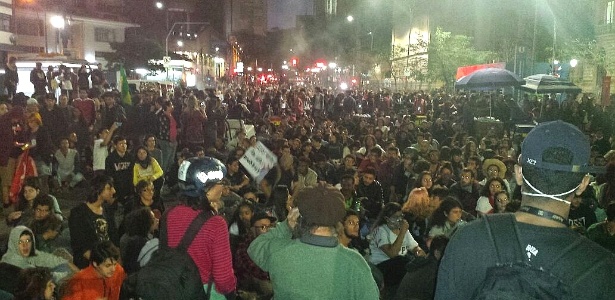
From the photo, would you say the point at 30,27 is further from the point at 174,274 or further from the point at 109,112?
the point at 174,274

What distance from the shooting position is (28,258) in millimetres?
6109

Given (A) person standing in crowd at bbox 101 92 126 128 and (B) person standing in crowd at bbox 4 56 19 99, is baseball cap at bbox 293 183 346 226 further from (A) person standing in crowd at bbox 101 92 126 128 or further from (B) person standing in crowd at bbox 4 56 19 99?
(B) person standing in crowd at bbox 4 56 19 99

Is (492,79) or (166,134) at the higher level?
(492,79)

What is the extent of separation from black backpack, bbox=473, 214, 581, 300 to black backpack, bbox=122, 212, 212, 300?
1.95 m

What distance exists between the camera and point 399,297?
566cm

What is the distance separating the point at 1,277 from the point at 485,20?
5187 centimetres

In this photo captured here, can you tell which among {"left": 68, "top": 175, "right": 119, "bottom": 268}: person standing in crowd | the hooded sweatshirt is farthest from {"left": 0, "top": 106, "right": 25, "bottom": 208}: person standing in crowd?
the hooded sweatshirt

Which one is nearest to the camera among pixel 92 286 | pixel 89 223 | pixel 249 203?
pixel 92 286

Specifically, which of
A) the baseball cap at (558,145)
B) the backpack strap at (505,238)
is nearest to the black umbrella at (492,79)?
the baseball cap at (558,145)

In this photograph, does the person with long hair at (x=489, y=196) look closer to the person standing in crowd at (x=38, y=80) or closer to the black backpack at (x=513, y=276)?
the black backpack at (x=513, y=276)

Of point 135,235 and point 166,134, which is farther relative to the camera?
point 166,134

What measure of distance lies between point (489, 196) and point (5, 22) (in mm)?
31766

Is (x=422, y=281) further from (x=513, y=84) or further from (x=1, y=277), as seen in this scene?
(x=513, y=84)

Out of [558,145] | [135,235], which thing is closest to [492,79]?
[135,235]
